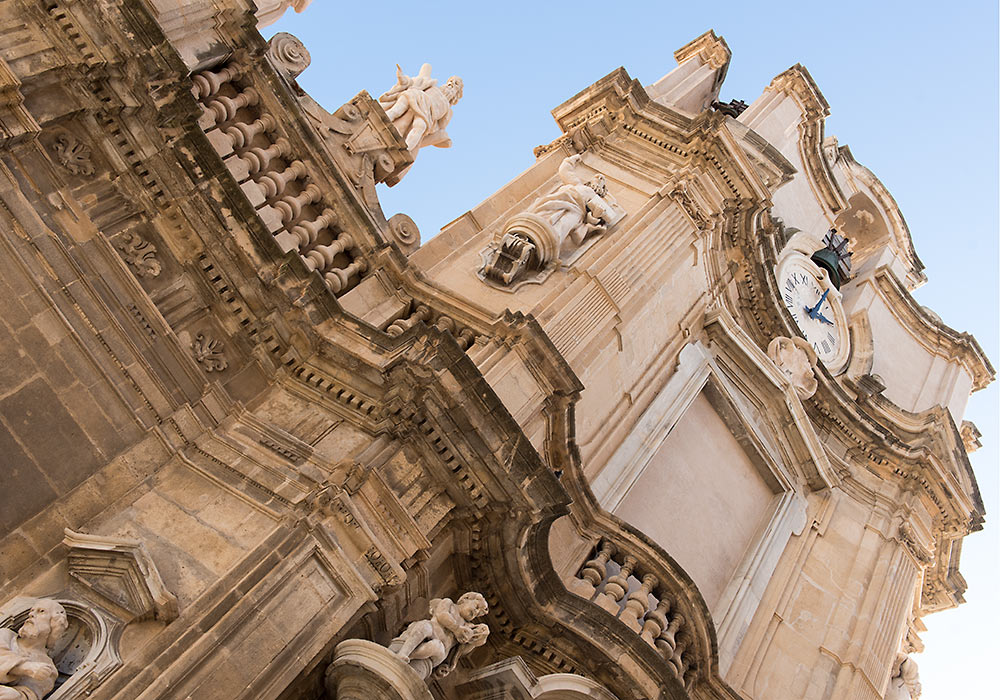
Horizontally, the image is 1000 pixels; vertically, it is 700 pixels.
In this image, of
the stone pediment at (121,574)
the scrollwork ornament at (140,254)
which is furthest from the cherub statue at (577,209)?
the stone pediment at (121,574)

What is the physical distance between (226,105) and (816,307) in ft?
44.4

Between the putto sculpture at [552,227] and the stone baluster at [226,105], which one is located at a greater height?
the putto sculpture at [552,227]

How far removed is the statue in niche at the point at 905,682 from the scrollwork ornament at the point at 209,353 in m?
11.0

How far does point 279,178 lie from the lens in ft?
31.9

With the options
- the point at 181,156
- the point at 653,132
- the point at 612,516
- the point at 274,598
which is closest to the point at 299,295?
the point at 181,156

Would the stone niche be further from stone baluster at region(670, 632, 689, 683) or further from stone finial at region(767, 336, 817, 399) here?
stone finial at region(767, 336, 817, 399)

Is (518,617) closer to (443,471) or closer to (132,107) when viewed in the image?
(443,471)

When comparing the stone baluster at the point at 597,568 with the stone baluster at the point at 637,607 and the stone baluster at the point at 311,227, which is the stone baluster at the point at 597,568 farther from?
the stone baluster at the point at 311,227

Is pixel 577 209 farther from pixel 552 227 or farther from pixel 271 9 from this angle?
pixel 271 9

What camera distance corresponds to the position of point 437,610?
7777 mm

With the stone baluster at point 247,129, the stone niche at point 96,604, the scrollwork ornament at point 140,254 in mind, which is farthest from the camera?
the stone baluster at point 247,129

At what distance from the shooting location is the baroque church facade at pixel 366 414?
7.01 m

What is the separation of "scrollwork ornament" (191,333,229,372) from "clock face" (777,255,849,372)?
1226 centimetres

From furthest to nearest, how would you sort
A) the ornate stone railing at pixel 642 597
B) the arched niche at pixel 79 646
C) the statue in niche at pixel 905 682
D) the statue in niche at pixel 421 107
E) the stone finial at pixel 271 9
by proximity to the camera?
the statue in niche at pixel 905 682, the statue in niche at pixel 421 107, the stone finial at pixel 271 9, the ornate stone railing at pixel 642 597, the arched niche at pixel 79 646
